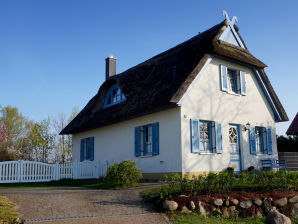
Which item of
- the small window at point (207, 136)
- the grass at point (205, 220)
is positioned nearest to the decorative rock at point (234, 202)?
the grass at point (205, 220)

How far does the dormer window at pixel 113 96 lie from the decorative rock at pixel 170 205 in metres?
9.61

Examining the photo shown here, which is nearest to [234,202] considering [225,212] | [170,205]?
[225,212]

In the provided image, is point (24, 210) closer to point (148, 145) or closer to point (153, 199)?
point (153, 199)

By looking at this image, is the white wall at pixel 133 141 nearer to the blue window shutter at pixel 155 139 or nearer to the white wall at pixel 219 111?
the blue window shutter at pixel 155 139

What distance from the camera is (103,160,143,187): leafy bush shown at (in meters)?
10.8

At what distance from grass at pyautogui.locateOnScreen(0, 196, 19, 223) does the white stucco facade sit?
6.38 meters

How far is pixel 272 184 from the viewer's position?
902cm

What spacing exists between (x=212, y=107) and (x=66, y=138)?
22.6 m

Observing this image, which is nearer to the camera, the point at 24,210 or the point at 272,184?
the point at 24,210

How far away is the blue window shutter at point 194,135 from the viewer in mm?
12070

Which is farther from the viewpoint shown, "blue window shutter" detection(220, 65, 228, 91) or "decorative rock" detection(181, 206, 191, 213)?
"blue window shutter" detection(220, 65, 228, 91)

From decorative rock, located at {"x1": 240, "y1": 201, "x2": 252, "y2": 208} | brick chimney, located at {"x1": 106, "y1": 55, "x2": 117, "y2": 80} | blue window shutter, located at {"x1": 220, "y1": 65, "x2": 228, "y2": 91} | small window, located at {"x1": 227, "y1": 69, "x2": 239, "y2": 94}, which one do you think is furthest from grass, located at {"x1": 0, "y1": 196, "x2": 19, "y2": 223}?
brick chimney, located at {"x1": 106, "y1": 55, "x2": 117, "y2": 80}

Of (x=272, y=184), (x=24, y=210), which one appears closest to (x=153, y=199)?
A: (x=24, y=210)

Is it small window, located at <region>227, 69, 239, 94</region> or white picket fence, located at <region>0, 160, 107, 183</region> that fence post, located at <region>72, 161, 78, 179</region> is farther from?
small window, located at <region>227, 69, 239, 94</region>
